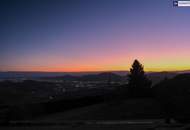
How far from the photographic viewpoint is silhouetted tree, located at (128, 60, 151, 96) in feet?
113

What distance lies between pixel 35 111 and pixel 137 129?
13553 millimetres

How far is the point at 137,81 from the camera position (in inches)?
1375

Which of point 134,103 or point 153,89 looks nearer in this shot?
point 134,103

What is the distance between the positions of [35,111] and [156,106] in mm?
8936

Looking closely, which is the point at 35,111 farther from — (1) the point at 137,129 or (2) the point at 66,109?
(1) the point at 137,129

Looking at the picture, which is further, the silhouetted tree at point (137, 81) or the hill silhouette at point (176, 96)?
the silhouetted tree at point (137, 81)

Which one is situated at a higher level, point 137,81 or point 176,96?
point 137,81

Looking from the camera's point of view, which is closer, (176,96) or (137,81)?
(176,96)

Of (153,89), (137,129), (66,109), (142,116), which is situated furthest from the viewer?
(153,89)

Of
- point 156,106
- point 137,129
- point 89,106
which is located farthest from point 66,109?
point 137,129

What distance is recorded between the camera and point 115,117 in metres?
23.7

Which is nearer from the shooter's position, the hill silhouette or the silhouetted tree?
the hill silhouette

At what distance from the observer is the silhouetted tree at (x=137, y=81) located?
34312 mm

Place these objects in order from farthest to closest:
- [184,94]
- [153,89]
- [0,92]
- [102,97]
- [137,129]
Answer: [0,92]
[153,89]
[102,97]
[184,94]
[137,129]
